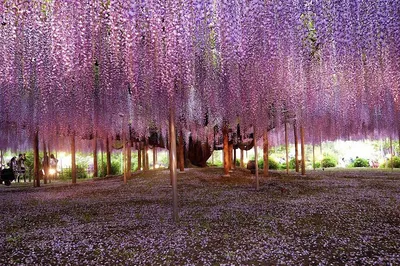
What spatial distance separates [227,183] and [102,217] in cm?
522

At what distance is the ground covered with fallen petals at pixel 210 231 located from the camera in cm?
316

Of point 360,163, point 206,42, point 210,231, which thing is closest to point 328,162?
point 360,163

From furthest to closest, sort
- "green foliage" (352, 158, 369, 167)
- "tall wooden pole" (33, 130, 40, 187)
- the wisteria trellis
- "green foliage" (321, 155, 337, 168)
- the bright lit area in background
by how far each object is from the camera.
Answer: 1. the bright lit area in background
2. "green foliage" (321, 155, 337, 168)
3. "green foliage" (352, 158, 369, 167)
4. "tall wooden pole" (33, 130, 40, 187)
5. the wisteria trellis

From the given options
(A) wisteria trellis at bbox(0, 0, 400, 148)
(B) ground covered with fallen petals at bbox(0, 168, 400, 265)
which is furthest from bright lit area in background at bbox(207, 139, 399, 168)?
(A) wisteria trellis at bbox(0, 0, 400, 148)

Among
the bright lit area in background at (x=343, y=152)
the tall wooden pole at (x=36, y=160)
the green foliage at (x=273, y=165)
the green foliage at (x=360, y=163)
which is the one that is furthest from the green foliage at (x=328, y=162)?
the tall wooden pole at (x=36, y=160)

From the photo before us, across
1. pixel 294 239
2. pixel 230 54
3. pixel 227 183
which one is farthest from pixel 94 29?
pixel 227 183

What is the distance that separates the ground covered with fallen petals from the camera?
316cm

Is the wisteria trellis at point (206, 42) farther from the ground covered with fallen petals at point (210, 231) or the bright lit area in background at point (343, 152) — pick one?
the bright lit area in background at point (343, 152)

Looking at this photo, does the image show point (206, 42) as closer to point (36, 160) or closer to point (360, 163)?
point (36, 160)

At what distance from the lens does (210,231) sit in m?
4.12

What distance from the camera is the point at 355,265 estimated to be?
280 centimetres

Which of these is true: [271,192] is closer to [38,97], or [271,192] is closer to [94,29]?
[94,29]

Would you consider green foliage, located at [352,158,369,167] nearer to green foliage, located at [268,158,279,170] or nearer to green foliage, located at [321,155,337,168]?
green foliage, located at [321,155,337,168]

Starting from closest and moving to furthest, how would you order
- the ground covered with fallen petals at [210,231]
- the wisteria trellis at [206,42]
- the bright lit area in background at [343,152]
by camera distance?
the ground covered with fallen petals at [210,231] → the wisteria trellis at [206,42] → the bright lit area in background at [343,152]
